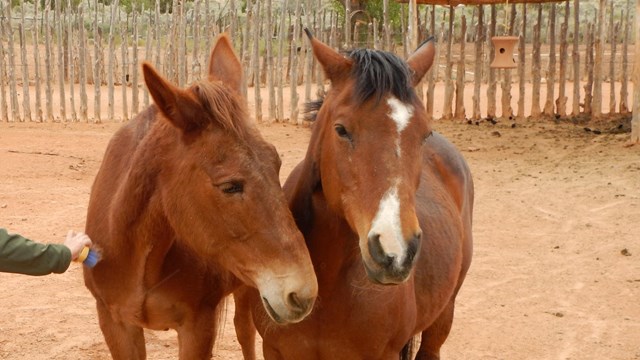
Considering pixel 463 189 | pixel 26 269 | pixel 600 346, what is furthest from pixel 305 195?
pixel 600 346

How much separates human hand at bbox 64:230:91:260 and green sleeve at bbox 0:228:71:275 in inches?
1.9

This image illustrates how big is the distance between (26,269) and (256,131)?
42.6 inches

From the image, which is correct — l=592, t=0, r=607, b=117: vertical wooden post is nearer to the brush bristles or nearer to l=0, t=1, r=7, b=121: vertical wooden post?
l=0, t=1, r=7, b=121: vertical wooden post

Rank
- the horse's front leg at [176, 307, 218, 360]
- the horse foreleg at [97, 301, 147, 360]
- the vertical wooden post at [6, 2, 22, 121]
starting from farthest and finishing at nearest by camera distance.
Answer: the vertical wooden post at [6, 2, 22, 121]
the horse foreleg at [97, 301, 147, 360]
the horse's front leg at [176, 307, 218, 360]

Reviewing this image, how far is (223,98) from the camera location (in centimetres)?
310

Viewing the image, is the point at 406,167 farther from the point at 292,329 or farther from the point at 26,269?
the point at 26,269

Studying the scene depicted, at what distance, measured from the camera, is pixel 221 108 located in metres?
3.04

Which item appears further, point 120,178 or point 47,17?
point 47,17

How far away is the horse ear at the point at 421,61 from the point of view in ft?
10.9

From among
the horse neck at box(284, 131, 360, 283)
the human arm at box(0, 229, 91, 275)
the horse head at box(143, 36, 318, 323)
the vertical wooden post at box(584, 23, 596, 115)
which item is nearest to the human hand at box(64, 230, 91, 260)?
the human arm at box(0, 229, 91, 275)

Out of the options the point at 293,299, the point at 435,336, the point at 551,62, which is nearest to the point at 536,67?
the point at 551,62

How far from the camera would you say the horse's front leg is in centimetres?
356

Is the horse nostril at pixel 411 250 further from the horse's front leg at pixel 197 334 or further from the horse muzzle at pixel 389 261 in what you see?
the horse's front leg at pixel 197 334

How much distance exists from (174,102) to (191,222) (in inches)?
18.9
